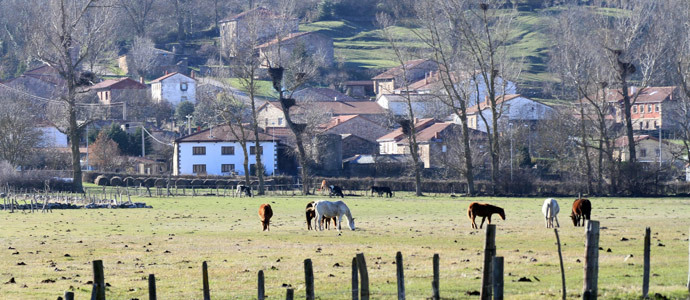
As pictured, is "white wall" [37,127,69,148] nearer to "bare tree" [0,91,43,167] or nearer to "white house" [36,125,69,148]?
"white house" [36,125,69,148]

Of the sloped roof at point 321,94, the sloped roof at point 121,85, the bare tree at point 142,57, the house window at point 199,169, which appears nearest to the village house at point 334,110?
the sloped roof at point 321,94

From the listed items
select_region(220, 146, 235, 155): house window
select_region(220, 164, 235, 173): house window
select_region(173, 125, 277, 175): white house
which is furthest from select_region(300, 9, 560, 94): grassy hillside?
select_region(220, 164, 235, 173): house window

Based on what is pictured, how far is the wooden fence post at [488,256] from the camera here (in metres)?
13.6

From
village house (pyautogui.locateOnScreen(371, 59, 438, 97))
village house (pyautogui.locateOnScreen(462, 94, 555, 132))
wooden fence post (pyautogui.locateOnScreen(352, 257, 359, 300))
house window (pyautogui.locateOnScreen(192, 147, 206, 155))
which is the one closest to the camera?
wooden fence post (pyautogui.locateOnScreen(352, 257, 359, 300))

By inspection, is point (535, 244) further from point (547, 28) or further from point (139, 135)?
point (547, 28)

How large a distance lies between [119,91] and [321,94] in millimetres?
30101

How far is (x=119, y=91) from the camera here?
14875cm

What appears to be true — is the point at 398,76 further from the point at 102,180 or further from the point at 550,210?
the point at 550,210

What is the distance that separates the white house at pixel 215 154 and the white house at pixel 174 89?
47157 millimetres

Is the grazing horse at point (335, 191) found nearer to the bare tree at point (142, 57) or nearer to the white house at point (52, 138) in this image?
the white house at point (52, 138)

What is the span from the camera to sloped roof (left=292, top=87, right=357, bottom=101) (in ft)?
487

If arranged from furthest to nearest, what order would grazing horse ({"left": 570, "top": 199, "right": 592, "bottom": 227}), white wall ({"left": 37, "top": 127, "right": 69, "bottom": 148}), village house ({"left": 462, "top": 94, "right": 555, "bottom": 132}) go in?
1. village house ({"left": 462, "top": 94, "right": 555, "bottom": 132})
2. white wall ({"left": 37, "top": 127, "right": 69, "bottom": 148})
3. grazing horse ({"left": 570, "top": 199, "right": 592, "bottom": 227})

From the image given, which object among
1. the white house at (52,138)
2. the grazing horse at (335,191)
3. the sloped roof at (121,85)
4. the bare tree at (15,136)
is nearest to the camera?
the grazing horse at (335,191)

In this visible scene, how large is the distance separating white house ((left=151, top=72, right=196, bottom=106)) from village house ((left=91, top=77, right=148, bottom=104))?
2.29 m
